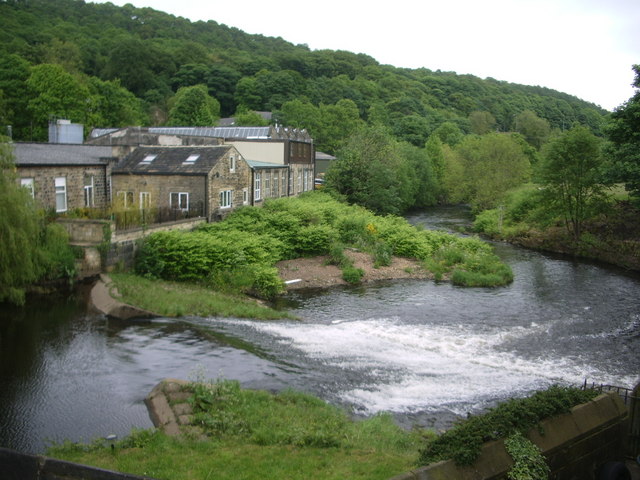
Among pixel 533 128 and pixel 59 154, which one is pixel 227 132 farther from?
pixel 533 128

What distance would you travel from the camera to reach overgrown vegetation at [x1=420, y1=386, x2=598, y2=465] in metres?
7.52

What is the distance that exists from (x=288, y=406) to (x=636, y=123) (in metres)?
29.6

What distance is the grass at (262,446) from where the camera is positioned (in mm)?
8805

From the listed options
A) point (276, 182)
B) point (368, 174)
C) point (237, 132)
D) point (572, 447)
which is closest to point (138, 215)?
point (276, 182)

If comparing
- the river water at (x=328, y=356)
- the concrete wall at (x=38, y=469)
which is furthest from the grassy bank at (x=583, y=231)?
the concrete wall at (x=38, y=469)

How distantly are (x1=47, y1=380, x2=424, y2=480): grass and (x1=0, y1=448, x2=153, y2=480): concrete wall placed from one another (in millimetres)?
2114

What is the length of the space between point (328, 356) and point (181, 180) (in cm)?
1873

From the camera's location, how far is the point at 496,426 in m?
8.03

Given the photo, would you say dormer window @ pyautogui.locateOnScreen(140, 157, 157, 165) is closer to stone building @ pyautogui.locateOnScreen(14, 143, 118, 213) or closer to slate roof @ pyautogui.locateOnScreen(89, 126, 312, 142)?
stone building @ pyautogui.locateOnScreen(14, 143, 118, 213)

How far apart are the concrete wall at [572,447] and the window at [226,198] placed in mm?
27012

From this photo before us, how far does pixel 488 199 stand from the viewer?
5938 cm

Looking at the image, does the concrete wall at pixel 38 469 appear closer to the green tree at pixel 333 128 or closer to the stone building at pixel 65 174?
the stone building at pixel 65 174

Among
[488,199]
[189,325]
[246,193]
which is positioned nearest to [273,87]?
[488,199]

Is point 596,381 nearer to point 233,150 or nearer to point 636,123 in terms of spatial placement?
point 636,123
